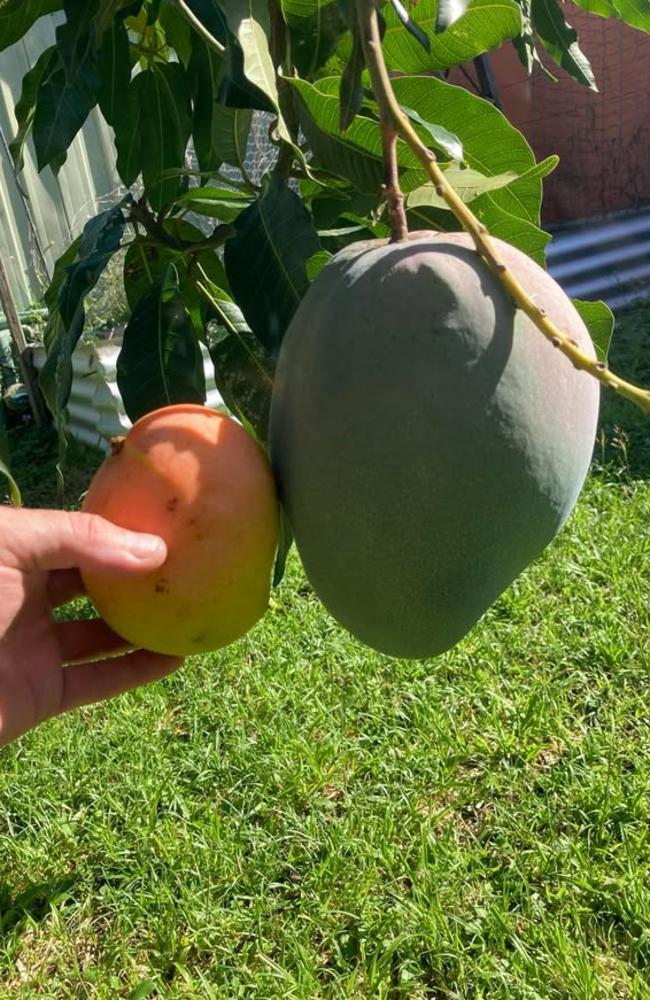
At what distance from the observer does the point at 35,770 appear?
267cm

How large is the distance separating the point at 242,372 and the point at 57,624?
0.39m

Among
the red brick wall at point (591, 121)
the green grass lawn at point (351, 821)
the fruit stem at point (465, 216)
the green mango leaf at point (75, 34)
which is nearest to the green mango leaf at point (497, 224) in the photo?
the fruit stem at point (465, 216)

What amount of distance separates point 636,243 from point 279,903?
238 inches

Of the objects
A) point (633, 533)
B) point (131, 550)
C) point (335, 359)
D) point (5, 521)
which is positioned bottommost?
point (633, 533)

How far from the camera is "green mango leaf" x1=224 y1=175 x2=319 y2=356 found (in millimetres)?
978

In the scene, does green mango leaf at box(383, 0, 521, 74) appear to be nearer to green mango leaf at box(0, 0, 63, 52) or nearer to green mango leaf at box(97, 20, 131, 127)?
green mango leaf at box(97, 20, 131, 127)

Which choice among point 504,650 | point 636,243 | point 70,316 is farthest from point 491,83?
point 70,316

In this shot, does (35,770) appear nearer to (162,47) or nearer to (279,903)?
(279,903)

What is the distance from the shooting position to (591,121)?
6867mm

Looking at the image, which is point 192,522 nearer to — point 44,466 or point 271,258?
point 271,258

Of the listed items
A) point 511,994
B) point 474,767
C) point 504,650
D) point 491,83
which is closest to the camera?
point 511,994

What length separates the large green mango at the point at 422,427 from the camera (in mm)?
738

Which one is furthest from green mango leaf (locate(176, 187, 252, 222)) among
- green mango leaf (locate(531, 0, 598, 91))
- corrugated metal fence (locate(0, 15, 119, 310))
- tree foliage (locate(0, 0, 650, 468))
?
corrugated metal fence (locate(0, 15, 119, 310))

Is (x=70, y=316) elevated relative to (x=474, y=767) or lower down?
elevated
